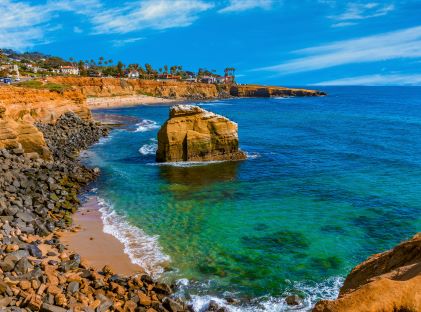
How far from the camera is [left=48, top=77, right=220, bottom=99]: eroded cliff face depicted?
13032 centimetres

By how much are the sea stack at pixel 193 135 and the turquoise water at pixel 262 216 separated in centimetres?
197

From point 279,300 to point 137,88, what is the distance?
150991mm

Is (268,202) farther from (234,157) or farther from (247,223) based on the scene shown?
(234,157)

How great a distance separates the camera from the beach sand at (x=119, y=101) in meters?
118

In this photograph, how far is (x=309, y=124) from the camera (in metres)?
74.1

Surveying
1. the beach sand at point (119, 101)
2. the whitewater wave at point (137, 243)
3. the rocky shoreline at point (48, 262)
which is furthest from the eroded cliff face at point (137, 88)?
the whitewater wave at point (137, 243)

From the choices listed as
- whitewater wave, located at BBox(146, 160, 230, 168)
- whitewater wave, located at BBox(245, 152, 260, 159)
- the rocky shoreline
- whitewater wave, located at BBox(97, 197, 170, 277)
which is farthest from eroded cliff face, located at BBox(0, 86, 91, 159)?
whitewater wave, located at BBox(245, 152, 260, 159)

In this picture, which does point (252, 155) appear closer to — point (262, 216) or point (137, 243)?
point (262, 216)

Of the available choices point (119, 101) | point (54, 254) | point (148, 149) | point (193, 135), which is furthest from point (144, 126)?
point (119, 101)

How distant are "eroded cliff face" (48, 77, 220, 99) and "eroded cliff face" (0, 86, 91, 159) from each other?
58.0m

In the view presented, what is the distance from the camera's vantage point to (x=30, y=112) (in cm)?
4803

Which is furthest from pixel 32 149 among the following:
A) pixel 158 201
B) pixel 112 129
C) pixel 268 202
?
pixel 112 129

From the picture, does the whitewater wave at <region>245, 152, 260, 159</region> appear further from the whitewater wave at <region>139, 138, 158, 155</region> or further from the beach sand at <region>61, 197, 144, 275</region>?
the beach sand at <region>61, 197, 144, 275</region>

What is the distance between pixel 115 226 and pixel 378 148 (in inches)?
1366
